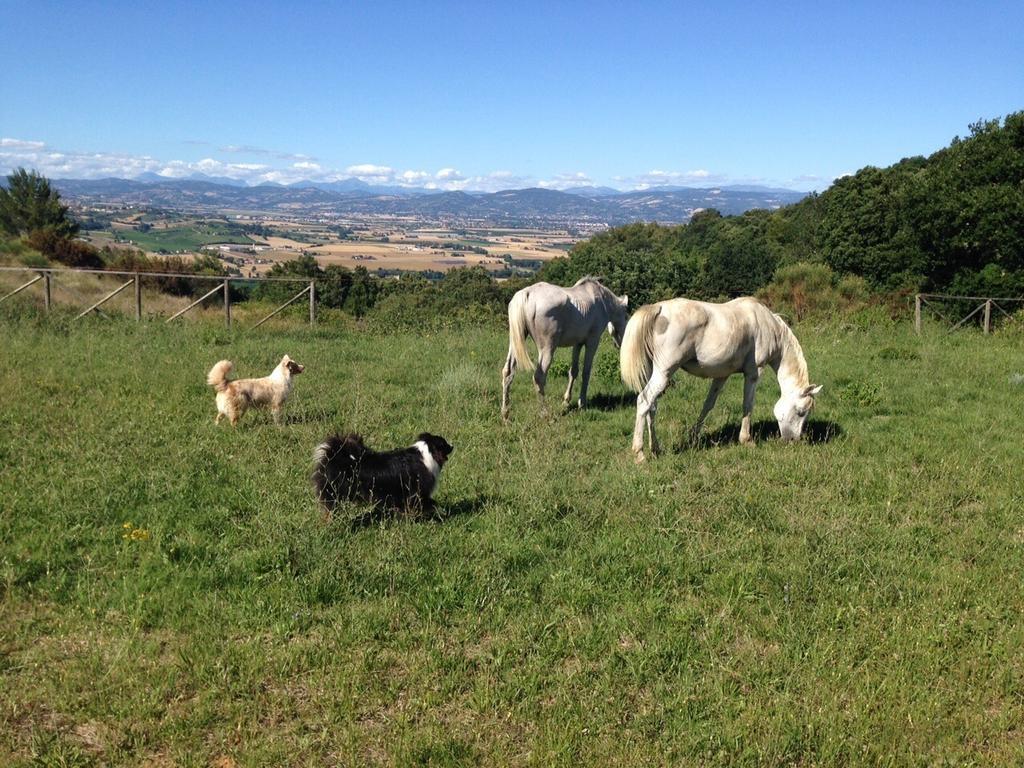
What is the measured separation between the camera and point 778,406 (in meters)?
Result: 9.43

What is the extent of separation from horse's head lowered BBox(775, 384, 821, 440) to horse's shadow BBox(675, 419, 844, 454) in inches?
8.9

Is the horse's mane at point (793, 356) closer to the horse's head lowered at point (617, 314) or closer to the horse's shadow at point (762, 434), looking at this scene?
the horse's shadow at point (762, 434)

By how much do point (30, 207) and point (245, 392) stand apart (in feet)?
196

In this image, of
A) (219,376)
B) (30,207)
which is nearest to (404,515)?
(219,376)

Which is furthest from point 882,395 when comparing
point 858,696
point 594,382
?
point 858,696

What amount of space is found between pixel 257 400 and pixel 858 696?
7.50 meters

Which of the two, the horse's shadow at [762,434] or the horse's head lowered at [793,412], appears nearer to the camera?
the horse's head lowered at [793,412]

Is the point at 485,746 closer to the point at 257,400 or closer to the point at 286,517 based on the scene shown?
the point at 286,517

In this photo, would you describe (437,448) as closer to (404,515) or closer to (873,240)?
(404,515)

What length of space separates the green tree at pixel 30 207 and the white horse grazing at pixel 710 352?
59.0m

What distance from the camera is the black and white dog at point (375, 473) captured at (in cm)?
601

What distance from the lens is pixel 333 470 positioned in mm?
5992

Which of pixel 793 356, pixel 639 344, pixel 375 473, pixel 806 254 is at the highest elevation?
pixel 806 254

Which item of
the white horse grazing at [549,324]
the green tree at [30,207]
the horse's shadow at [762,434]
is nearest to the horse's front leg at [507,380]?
the white horse grazing at [549,324]
